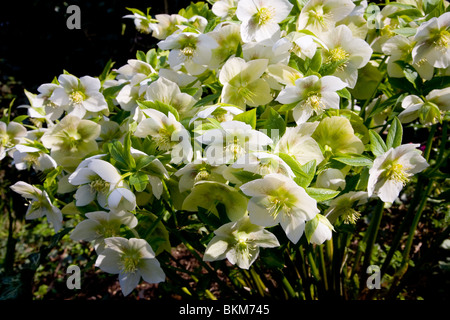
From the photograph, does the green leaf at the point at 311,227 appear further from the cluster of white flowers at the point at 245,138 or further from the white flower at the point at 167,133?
the white flower at the point at 167,133

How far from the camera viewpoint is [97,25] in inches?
98.5

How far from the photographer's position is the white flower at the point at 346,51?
2.50ft

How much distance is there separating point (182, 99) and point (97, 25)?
2058mm

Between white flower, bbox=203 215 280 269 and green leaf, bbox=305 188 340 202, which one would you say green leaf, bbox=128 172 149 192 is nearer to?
white flower, bbox=203 215 280 269

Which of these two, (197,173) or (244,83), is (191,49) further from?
(197,173)

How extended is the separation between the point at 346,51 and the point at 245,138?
319 mm

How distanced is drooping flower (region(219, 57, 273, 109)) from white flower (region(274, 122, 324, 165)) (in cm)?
12

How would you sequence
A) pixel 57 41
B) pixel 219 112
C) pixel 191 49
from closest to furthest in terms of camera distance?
pixel 219 112 < pixel 191 49 < pixel 57 41

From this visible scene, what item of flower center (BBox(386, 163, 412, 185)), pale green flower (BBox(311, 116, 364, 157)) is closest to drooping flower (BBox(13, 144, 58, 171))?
pale green flower (BBox(311, 116, 364, 157))

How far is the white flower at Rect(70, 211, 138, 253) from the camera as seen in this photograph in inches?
27.0

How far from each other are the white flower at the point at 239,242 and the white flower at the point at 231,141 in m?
0.12

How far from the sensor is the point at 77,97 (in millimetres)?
846

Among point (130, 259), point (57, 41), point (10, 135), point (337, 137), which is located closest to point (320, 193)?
point (337, 137)
